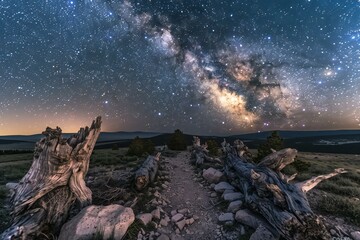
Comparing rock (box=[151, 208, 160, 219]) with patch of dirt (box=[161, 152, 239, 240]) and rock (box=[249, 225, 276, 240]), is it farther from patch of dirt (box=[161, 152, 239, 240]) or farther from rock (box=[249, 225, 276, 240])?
rock (box=[249, 225, 276, 240])

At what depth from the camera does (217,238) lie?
612 cm

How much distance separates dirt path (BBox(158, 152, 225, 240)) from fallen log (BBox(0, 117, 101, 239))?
11.9ft

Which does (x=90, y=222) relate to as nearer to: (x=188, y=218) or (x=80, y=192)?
(x=80, y=192)

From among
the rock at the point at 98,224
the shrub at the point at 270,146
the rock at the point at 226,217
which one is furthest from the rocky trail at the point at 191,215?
the shrub at the point at 270,146

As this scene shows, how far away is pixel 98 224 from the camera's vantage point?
18.0 feet

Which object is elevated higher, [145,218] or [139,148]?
[139,148]

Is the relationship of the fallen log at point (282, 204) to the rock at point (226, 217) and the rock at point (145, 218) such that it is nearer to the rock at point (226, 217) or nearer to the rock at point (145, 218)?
the rock at point (226, 217)

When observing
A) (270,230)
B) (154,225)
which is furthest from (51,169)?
(270,230)

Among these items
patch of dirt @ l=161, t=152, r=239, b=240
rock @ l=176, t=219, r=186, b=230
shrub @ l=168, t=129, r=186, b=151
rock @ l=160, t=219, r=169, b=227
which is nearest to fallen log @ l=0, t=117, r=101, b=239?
rock @ l=160, t=219, r=169, b=227

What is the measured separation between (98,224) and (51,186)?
2071 mm

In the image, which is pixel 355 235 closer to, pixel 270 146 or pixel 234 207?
pixel 234 207

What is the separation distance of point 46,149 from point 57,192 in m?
1.47

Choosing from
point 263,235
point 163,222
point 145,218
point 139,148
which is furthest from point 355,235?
point 139,148

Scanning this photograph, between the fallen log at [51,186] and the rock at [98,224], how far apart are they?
0.70 meters
